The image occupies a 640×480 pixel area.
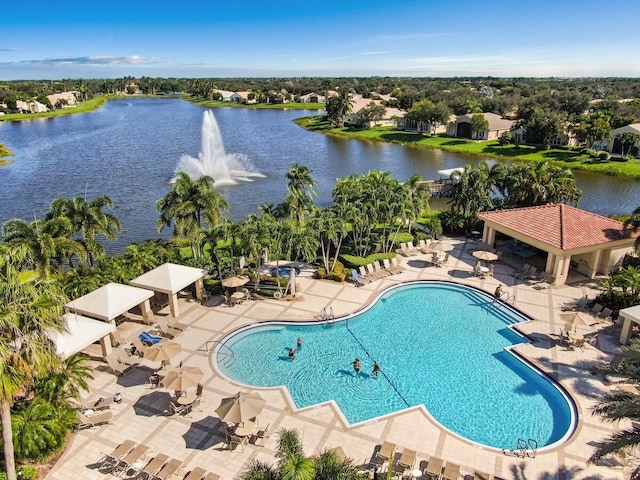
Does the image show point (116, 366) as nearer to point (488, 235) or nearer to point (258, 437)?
point (258, 437)

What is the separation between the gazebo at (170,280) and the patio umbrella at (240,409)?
30.6 ft

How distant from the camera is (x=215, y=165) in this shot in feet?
206

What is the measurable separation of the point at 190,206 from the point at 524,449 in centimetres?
2219

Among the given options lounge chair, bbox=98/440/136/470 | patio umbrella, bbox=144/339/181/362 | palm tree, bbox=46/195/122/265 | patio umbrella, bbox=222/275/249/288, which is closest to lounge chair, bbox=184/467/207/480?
lounge chair, bbox=98/440/136/470

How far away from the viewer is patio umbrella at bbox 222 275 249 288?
84.3ft

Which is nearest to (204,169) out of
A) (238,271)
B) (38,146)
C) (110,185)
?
(110,185)

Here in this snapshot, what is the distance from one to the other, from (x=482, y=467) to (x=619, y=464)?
14.6 ft

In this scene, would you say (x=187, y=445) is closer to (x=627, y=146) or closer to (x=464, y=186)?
(x=464, y=186)

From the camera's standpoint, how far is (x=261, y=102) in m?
177

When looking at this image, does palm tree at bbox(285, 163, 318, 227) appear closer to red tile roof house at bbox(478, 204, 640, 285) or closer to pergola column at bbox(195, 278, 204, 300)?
pergola column at bbox(195, 278, 204, 300)

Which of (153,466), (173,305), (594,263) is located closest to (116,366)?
(173,305)

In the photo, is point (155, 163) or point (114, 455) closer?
point (114, 455)

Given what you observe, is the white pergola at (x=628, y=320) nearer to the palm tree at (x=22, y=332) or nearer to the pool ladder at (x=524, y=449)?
the pool ladder at (x=524, y=449)

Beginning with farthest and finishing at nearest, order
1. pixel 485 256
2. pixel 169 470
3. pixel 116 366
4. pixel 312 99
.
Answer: pixel 312 99 → pixel 485 256 → pixel 116 366 → pixel 169 470
